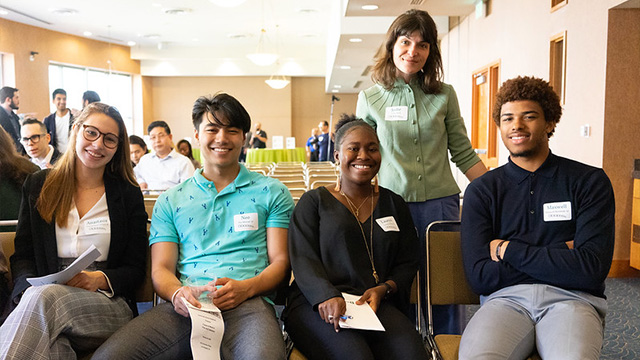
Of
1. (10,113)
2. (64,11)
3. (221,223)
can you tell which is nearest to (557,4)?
(221,223)

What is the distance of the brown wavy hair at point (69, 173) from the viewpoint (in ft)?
6.82

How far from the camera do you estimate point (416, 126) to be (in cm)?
242

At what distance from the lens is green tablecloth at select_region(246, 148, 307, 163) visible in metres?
13.3

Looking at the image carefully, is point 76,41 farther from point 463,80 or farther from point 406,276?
point 406,276

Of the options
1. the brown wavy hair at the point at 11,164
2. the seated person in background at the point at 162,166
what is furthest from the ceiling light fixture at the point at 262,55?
the brown wavy hair at the point at 11,164

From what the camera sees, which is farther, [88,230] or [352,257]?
[88,230]

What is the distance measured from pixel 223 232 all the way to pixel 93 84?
55.6 ft

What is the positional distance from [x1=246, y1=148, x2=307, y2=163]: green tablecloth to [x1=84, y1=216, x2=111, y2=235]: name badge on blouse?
1110 cm

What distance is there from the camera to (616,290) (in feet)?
14.9

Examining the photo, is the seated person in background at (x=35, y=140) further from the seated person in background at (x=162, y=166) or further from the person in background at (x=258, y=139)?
the person in background at (x=258, y=139)

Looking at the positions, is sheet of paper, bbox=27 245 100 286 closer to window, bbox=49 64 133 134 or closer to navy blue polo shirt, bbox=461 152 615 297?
navy blue polo shirt, bbox=461 152 615 297

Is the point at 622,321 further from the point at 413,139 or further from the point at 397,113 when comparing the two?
the point at 397,113

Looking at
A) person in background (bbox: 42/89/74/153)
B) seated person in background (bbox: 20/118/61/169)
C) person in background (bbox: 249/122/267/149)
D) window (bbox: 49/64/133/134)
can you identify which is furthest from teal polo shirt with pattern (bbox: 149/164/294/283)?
window (bbox: 49/64/133/134)

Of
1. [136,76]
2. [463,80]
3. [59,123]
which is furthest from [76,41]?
[463,80]
